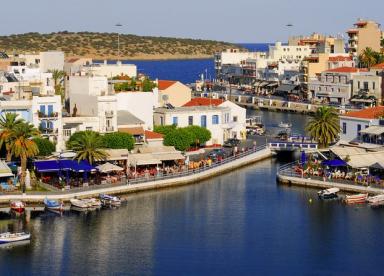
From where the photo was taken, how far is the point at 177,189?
65.6 metres

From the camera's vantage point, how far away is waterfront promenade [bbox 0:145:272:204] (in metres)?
60.1

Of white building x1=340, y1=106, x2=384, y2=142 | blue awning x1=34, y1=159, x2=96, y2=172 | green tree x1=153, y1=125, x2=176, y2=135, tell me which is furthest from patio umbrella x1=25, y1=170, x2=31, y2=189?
white building x1=340, y1=106, x2=384, y2=142

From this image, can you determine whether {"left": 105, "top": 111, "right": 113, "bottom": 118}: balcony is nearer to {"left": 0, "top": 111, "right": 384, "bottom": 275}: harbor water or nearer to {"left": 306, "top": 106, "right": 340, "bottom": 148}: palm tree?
{"left": 0, "top": 111, "right": 384, "bottom": 275}: harbor water

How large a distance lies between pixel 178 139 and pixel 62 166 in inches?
522

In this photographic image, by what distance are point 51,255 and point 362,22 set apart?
113275 mm

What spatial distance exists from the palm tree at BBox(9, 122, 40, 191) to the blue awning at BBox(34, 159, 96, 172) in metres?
0.99

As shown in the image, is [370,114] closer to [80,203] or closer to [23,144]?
[80,203]

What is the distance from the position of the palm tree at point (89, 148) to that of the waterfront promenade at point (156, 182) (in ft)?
8.29

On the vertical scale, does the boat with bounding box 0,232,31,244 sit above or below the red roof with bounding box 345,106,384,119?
below

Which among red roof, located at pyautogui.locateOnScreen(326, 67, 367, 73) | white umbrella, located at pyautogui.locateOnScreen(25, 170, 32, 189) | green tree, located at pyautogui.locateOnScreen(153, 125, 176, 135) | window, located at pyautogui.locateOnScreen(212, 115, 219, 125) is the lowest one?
white umbrella, located at pyautogui.locateOnScreen(25, 170, 32, 189)

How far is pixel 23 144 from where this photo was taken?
2469 inches

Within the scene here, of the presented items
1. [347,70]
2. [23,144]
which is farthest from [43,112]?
[347,70]

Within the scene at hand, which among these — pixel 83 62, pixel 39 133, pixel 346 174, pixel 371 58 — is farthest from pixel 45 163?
pixel 371 58

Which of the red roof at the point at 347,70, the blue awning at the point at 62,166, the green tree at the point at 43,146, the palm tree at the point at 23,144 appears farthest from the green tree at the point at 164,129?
the red roof at the point at 347,70
